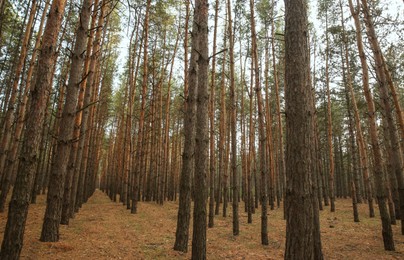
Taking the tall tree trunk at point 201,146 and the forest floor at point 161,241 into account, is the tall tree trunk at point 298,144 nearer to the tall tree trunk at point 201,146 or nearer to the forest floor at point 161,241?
the tall tree trunk at point 201,146

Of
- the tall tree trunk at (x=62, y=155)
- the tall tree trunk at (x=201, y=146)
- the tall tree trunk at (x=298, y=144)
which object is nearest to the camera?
the tall tree trunk at (x=298, y=144)

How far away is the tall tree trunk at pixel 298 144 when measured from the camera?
2707 millimetres

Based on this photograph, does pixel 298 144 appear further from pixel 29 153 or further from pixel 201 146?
pixel 29 153

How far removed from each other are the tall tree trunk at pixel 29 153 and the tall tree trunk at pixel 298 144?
3.61 m

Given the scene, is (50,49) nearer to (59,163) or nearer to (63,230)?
(59,163)

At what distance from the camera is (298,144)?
9.30 ft

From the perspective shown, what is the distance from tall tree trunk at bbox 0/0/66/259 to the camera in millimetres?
3410

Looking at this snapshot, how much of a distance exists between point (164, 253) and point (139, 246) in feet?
2.69

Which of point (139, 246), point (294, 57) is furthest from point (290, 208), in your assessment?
point (139, 246)

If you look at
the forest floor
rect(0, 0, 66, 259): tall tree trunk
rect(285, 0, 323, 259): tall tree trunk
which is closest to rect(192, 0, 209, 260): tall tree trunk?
the forest floor

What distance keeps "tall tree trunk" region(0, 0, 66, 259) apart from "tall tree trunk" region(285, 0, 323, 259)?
361cm

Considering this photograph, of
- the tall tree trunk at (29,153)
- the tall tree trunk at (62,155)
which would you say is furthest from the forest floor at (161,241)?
the tall tree trunk at (29,153)

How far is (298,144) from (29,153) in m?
3.78

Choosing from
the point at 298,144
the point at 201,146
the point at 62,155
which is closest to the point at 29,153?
the point at 62,155
